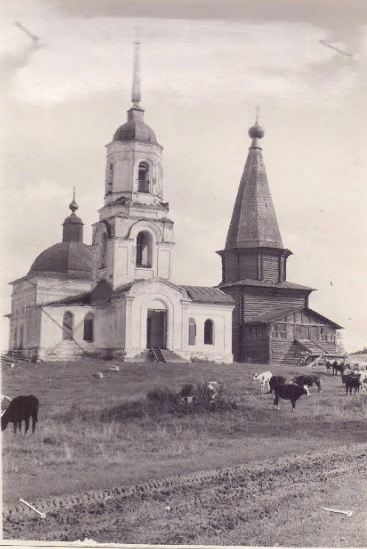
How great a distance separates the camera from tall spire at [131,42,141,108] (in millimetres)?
5312

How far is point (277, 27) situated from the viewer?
17.1 feet

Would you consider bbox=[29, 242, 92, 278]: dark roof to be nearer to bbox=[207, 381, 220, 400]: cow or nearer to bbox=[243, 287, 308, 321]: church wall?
bbox=[207, 381, 220, 400]: cow

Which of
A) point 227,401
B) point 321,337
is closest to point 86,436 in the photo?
point 227,401

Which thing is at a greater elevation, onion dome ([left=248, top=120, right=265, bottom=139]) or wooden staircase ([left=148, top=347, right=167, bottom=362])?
onion dome ([left=248, top=120, right=265, bottom=139])

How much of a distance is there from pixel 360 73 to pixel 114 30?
163cm

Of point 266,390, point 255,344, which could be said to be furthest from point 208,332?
point 266,390

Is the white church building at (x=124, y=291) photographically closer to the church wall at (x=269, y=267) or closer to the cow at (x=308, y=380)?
the cow at (x=308, y=380)

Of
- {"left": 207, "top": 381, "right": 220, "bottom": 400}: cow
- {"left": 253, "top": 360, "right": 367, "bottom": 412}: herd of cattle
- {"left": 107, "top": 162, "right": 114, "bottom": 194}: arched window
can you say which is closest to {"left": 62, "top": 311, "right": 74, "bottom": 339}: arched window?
{"left": 107, "top": 162, "right": 114, "bottom": 194}: arched window

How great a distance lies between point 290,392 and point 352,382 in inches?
28.1

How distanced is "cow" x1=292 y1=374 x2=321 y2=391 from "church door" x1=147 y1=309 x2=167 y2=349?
284 cm

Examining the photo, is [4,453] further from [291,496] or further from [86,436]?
[291,496]

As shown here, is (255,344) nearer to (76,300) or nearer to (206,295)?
(206,295)

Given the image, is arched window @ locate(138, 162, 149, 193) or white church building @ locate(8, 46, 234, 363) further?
arched window @ locate(138, 162, 149, 193)

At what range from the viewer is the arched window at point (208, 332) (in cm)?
1149
